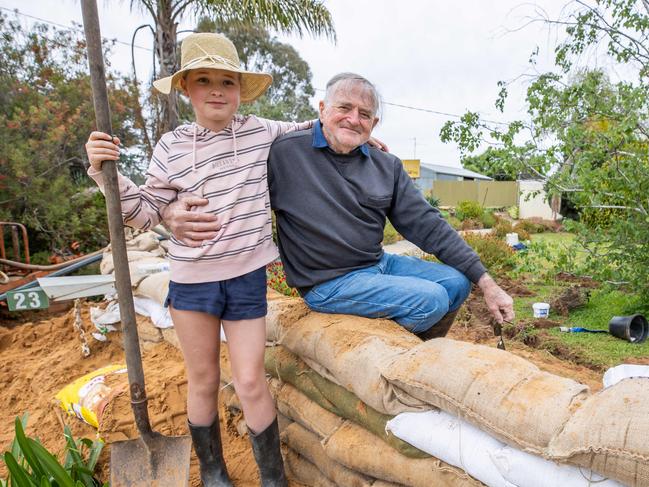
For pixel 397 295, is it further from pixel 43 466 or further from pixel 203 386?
pixel 43 466

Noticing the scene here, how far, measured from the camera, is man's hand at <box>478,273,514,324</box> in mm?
2268

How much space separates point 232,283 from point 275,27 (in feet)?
23.6

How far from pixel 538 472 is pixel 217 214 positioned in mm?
1431

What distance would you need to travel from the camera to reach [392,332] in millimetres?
2172

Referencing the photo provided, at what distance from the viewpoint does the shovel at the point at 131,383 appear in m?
2.02

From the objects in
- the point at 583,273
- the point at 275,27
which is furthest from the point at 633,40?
the point at 275,27

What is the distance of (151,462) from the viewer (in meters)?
2.20

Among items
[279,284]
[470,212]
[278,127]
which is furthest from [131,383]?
[470,212]

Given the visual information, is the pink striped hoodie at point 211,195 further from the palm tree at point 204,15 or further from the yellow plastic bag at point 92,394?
the palm tree at point 204,15

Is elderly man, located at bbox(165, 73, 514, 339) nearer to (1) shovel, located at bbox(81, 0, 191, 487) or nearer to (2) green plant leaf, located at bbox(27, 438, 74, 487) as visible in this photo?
(1) shovel, located at bbox(81, 0, 191, 487)

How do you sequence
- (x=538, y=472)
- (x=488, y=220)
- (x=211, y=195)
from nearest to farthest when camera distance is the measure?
(x=538, y=472), (x=211, y=195), (x=488, y=220)

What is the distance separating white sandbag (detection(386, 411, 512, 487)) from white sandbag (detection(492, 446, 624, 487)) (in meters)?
0.04

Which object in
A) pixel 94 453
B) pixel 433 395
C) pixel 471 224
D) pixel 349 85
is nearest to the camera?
pixel 433 395

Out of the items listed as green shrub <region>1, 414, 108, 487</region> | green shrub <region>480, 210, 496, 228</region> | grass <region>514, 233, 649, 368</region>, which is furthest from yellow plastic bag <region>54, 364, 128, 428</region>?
green shrub <region>480, 210, 496, 228</region>
